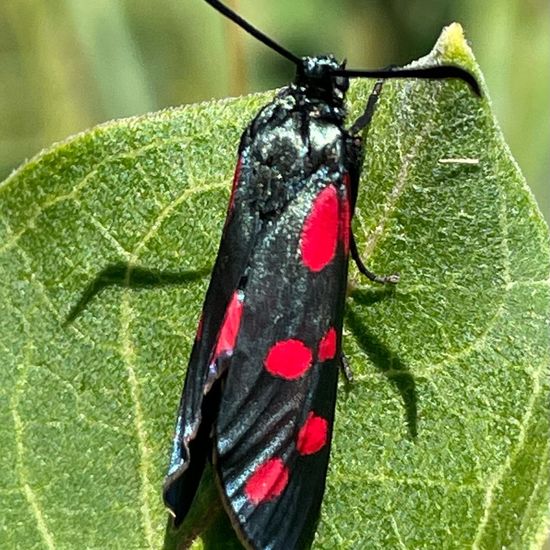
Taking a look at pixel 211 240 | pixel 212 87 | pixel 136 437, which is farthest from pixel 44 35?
pixel 136 437

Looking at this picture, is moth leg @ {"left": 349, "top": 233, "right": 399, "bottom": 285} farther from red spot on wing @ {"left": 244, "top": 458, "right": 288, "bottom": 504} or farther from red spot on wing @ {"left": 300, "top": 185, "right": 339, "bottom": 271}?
red spot on wing @ {"left": 244, "top": 458, "right": 288, "bottom": 504}

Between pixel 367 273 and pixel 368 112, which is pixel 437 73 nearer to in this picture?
pixel 368 112

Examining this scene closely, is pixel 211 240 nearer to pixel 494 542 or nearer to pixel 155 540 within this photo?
pixel 155 540

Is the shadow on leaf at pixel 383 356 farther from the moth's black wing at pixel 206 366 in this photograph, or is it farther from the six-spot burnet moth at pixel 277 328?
the moth's black wing at pixel 206 366

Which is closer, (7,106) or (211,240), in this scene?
(211,240)

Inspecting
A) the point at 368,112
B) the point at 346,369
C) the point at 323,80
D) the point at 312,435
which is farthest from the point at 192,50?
the point at 312,435
